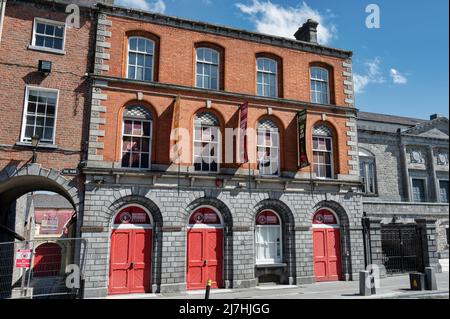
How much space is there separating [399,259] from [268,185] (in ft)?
26.7

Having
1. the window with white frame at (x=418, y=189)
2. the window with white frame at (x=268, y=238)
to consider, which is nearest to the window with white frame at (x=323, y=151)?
the window with white frame at (x=268, y=238)

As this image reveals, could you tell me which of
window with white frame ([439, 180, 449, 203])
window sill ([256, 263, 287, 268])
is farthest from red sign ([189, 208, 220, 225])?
window with white frame ([439, 180, 449, 203])

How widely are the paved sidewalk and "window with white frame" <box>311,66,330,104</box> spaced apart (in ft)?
29.9

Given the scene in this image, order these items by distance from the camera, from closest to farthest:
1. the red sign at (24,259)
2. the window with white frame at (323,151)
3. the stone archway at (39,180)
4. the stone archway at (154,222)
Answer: the red sign at (24,259), the stone archway at (39,180), the stone archway at (154,222), the window with white frame at (323,151)

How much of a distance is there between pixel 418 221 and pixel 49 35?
755 inches

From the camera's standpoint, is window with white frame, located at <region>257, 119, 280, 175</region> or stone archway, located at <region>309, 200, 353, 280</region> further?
stone archway, located at <region>309, 200, 353, 280</region>

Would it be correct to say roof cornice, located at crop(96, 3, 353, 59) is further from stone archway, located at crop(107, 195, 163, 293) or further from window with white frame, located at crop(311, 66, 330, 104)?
stone archway, located at crop(107, 195, 163, 293)

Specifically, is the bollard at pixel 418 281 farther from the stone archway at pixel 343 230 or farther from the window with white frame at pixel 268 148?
the window with white frame at pixel 268 148

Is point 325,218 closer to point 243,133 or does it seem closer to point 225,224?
point 225,224

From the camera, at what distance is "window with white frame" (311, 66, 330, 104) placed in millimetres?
18016

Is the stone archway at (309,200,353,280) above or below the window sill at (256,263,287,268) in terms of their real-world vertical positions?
above

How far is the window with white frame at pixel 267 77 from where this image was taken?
16984mm

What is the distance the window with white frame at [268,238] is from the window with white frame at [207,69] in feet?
21.4

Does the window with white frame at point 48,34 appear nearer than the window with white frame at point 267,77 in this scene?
Yes
